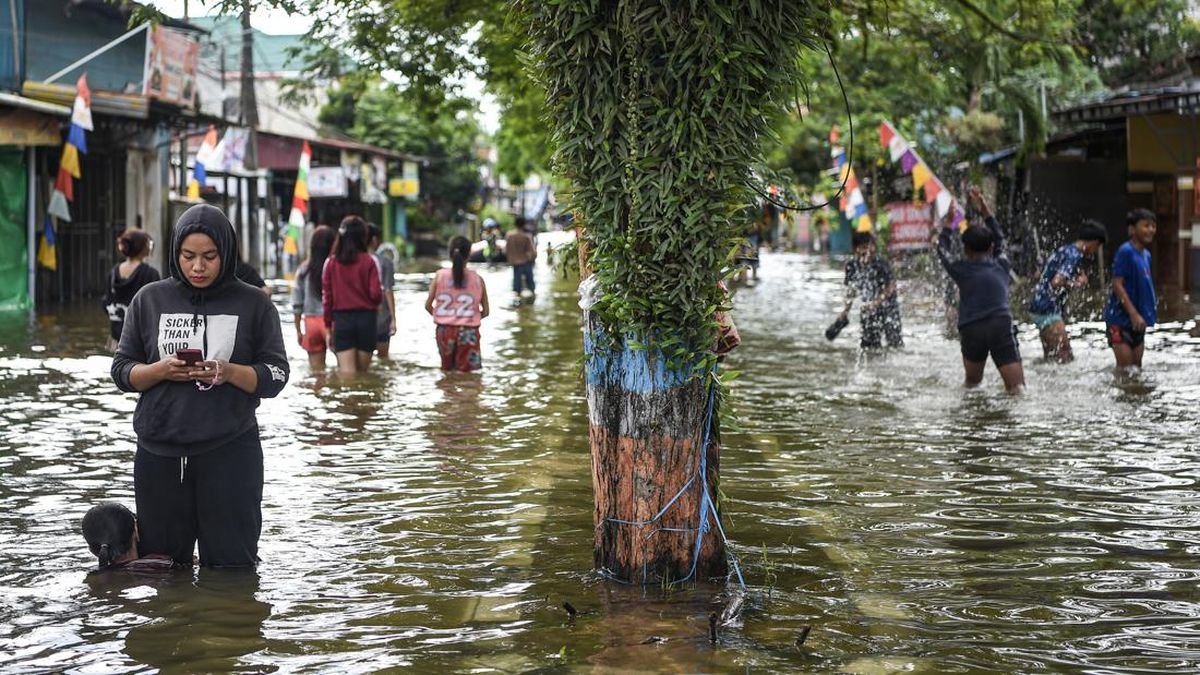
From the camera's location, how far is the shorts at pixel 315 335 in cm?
1489

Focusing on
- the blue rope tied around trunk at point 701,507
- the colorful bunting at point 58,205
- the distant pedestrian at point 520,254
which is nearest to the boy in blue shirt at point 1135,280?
the blue rope tied around trunk at point 701,507

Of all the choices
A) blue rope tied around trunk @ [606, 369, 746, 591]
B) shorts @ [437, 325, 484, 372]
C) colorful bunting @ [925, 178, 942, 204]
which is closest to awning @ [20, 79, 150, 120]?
shorts @ [437, 325, 484, 372]

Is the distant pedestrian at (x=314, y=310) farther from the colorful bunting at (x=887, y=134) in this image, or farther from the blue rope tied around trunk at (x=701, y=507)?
the blue rope tied around trunk at (x=701, y=507)

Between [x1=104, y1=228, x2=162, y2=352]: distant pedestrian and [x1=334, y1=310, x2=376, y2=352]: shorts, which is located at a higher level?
[x1=104, y1=228, x2=162, y2=352]: distant pedestrian

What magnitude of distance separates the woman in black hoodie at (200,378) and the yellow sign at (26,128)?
18.0m

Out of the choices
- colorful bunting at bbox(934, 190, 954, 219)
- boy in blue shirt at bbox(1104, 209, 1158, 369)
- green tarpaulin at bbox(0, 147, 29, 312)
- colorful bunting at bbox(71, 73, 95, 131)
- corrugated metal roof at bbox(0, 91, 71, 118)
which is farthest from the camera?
green tarpaulin at bbox(0, 147, 29, 312)

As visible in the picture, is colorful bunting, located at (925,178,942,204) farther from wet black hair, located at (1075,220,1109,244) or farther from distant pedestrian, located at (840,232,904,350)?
wet black hair, located at (1075,220,1109,244)

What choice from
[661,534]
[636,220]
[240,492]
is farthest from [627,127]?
[240,492]

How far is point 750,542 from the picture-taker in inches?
288

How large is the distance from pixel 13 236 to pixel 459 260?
41.4ft

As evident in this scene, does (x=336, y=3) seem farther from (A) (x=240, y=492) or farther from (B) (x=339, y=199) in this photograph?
(B) (x=339, y=199)

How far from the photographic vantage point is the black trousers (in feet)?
19.8

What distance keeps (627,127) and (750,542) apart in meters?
2.41

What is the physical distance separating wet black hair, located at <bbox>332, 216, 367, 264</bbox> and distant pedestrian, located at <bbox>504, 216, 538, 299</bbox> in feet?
44.2
